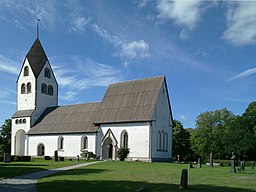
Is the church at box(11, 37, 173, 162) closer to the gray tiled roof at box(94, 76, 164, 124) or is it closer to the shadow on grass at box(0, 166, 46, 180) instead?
the gray tiled roof at box(94, 76, 164, 124)

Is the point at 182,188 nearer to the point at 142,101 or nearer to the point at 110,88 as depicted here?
the point at 142,101

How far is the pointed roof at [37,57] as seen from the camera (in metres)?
58.2

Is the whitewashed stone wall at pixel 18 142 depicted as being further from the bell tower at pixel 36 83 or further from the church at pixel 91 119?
the bell tower at pixel 36 83

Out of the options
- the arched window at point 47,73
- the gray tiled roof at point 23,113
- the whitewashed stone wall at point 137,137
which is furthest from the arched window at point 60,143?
the arched window at point 47,73

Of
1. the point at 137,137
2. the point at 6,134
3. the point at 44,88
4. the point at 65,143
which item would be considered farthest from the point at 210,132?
the point at 6,134

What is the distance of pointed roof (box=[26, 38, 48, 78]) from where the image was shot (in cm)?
5816

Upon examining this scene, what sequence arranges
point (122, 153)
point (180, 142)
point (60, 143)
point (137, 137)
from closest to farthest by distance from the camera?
1. point (122, 153)
2. point (137, 137)
3. point (60, 143)
4. point (180, 142)

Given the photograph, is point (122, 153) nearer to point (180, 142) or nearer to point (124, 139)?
point (124, 139)

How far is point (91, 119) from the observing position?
48938 mm

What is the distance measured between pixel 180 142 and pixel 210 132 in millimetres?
6653

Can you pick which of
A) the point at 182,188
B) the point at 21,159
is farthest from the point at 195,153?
the point at 182,188

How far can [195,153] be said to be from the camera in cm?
7219

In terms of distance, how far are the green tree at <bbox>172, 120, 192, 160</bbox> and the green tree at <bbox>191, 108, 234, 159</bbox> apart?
7.31ft

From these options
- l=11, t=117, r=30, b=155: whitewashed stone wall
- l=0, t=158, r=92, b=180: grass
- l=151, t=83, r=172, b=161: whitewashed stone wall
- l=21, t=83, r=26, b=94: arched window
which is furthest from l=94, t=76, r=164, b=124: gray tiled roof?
l=21, t=83, r=26, b=94: arched window
